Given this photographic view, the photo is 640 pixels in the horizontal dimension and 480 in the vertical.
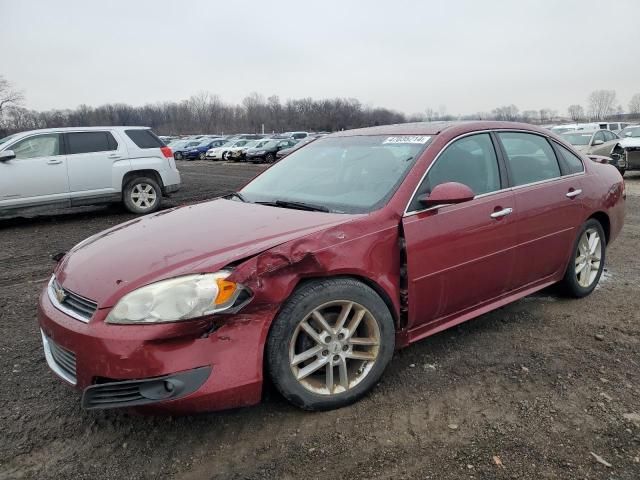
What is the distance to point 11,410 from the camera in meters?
2.96

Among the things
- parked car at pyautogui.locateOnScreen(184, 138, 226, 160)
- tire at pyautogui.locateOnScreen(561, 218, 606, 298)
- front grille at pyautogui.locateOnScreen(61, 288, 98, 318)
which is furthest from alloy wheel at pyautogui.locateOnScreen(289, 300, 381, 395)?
parked car at pyautogui.locateOnScreen(184, 138, 226, 160)

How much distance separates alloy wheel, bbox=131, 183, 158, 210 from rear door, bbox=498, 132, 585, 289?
7.95 meters

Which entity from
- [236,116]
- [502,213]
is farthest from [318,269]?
[236,116]

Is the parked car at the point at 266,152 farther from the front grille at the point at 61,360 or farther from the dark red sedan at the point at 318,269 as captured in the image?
the front grille at the point at 61,360

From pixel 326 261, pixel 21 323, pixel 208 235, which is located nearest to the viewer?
pixel 326 261

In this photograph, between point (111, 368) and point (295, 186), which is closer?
point (111, 368)

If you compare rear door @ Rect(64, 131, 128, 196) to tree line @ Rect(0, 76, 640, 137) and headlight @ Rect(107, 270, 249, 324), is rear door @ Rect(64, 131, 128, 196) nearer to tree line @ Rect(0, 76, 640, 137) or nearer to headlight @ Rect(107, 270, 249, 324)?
headlight @ Rect(107, 270, 249, 324)

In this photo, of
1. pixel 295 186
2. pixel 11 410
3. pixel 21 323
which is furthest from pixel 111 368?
pixel 21 323

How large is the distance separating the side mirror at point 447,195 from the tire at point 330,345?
679mm

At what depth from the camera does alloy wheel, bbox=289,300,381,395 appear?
108 inches

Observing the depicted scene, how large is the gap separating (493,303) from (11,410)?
124 inches

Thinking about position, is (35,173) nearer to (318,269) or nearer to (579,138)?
(318,269)

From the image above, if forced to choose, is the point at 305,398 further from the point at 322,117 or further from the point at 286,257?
the point at 322,117

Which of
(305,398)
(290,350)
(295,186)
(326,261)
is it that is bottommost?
(305,398)
